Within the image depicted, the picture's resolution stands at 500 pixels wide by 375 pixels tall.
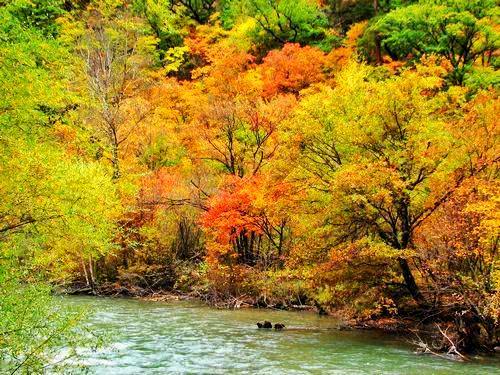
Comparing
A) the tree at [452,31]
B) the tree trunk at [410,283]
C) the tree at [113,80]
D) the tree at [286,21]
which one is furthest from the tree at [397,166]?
the tree at [286,21]

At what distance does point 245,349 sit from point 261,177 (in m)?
13.8

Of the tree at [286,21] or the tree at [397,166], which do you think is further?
the tree at [286,21]

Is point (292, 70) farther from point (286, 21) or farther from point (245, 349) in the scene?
point (245, 349)

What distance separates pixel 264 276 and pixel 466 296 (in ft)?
43.2

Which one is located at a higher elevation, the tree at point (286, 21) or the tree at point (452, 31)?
the tree at point (286, 21)

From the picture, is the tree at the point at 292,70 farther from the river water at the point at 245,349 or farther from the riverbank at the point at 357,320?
the river water at the point at 245,349

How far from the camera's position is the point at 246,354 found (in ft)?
54.5

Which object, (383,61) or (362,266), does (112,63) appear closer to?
(383,61)

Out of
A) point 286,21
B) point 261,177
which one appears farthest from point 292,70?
point 261,177

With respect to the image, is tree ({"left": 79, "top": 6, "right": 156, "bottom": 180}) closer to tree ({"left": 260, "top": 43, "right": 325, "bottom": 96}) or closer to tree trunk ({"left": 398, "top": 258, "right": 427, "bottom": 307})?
tree ({"left": 260, "top": 43, "right": 325, "bottom": 96})

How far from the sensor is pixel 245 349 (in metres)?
17.3

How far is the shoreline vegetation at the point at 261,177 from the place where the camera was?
34.4ft

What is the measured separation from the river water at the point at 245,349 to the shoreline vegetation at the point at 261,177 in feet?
3.36

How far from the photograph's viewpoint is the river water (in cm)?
1476
